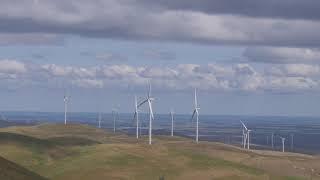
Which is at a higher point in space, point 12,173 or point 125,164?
point 12,173

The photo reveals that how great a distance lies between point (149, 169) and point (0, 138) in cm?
4593

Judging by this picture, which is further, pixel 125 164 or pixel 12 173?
pixel 125 164

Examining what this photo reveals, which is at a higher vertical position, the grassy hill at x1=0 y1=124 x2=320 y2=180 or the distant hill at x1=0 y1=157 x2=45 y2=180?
the distant hill at x1=0 y1=157 x2=45 y2=180

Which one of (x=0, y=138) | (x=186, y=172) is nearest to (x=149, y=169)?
(x=186, y=172)

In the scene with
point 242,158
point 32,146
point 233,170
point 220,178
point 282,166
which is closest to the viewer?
point 220,178

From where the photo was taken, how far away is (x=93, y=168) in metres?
141

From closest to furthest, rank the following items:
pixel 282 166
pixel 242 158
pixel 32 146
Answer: pixel 32 146 → pixel 282 166 → pixel 242 158

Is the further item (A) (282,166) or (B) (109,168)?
(A) (282,166)

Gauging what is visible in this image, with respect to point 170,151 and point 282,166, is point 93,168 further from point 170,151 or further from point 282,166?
point 282,166

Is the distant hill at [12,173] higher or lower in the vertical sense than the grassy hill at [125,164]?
higher

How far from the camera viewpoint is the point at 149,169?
142375mm

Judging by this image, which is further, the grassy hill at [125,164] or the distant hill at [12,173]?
the grassy hill at [125,164]

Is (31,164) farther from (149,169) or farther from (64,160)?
(149,169)

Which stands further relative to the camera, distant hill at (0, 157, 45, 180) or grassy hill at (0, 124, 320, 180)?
grassy hill at (0, 124, 320, 180)
